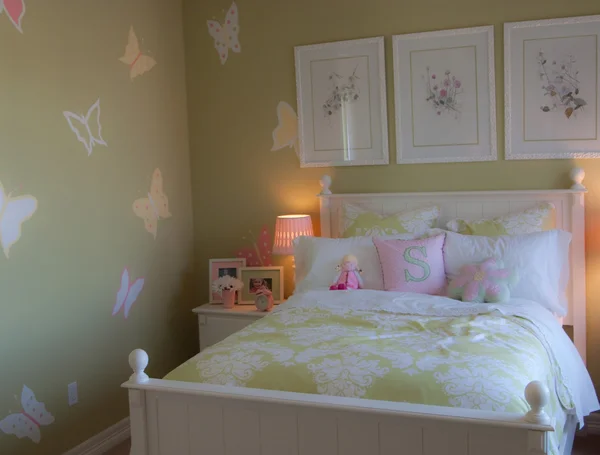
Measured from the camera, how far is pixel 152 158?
151 inches

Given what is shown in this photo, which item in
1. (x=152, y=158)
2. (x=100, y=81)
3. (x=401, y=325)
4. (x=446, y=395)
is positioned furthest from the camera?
(x=152, y=158)

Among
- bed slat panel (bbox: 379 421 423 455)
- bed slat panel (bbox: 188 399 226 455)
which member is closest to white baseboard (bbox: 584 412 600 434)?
bed slat panel (bbox: 379 421 423 455)

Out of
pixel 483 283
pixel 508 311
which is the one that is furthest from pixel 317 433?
pixel 483 283

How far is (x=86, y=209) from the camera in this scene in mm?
3301

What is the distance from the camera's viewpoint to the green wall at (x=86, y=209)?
9.46 feet

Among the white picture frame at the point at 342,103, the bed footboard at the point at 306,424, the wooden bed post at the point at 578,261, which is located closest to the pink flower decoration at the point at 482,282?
the wooden bed post at the point at 578,261

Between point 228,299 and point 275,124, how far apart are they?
3.60 ft

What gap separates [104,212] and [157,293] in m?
0.68

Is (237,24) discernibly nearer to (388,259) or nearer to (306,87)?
(306,87)

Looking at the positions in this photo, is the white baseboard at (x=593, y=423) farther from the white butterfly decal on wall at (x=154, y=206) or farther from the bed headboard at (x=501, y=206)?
the white butterfly decal on wall at (x=154, y=206)

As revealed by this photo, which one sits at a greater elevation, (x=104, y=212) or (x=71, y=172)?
(x=71, y=172)

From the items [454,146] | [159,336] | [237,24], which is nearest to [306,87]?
[237,24]

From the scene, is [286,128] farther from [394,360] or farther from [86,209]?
[394,360]

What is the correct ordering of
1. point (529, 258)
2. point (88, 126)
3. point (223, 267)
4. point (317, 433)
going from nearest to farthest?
1. point (317, 433)
2. point (529, 258)
3. point (88, 126)
4. point (223, 267)
